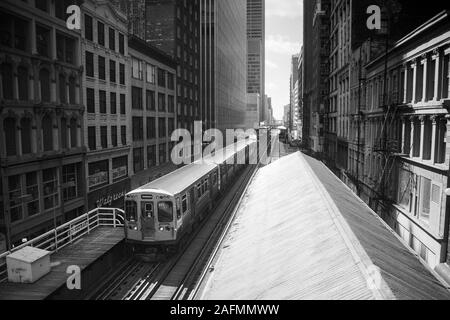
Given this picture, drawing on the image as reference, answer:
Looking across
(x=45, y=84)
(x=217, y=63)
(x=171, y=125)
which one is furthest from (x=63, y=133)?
(x=217, y=63)

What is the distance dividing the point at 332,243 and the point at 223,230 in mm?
16412

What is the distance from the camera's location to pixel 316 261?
848cm

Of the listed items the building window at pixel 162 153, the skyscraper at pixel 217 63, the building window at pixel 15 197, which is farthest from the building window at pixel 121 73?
the skyscraper at pixel 217 63

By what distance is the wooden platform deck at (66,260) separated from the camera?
12.6 m

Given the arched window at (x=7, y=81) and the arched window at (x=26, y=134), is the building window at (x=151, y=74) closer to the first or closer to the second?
the arched window at (x=26, y=134)

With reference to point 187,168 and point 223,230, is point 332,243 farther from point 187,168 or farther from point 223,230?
point 187,168

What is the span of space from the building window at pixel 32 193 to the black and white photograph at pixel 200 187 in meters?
0.12

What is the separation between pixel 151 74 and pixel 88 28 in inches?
573

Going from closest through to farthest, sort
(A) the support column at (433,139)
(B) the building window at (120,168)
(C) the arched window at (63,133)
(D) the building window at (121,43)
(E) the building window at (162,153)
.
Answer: (A) the support column at (433,139)
(C) the arched window at (63,133)
(B) the building window at (120,168)
(D) the building window at (121,43)
(E) the building window at (162,153)

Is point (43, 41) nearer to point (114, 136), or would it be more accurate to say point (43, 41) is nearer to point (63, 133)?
point (63, 133)

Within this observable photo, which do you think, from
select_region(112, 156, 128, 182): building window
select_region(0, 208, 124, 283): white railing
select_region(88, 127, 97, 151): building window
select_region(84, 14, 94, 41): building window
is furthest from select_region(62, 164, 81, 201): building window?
select_region(84, 14, 94, 41): building window

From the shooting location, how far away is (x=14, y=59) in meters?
20.8

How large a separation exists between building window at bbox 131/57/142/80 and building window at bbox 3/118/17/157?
60.0 ft
